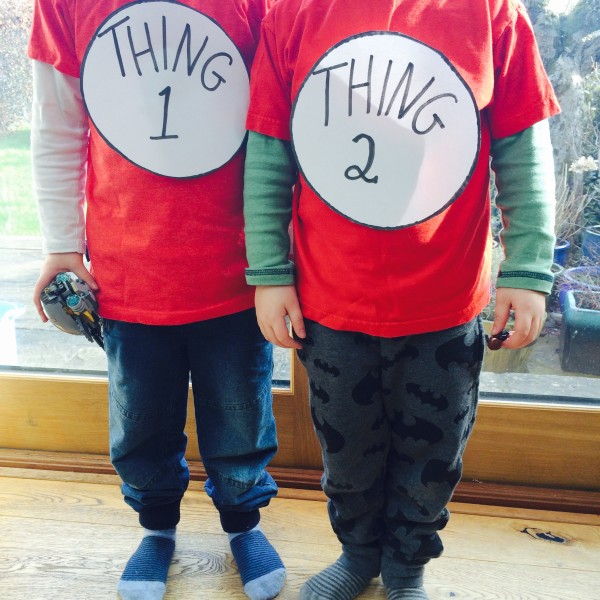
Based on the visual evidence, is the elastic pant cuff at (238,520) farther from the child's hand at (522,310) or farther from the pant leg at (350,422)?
the child's hand at (522,310)

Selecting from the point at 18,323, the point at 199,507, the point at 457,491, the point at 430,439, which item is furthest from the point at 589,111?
the point at 18,323

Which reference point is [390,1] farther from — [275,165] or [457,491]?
[457,491]

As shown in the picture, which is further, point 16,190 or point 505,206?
point 16,190

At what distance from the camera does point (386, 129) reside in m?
0.72

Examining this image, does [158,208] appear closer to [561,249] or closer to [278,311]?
[278,311]

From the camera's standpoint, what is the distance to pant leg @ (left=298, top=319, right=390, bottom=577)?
803mm

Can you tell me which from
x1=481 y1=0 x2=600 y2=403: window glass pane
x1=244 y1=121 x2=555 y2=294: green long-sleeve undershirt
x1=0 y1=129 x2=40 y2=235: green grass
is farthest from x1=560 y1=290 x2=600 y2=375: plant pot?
x1=0 y1=129 x2=40 y2=235: green grass

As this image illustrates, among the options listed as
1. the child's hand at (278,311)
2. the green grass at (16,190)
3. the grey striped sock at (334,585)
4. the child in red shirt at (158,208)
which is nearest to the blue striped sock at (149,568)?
the child in red shirt at (158,208)

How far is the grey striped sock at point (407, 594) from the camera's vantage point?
94 cm

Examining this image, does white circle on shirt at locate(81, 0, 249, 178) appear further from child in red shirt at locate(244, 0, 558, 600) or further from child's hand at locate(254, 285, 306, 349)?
child's hand at locate(254, 285, 306, 349)

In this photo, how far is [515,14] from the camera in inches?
28.0

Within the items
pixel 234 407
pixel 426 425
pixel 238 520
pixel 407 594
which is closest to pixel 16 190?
pixel 234 407

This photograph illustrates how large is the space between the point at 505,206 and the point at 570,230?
1.18 feet

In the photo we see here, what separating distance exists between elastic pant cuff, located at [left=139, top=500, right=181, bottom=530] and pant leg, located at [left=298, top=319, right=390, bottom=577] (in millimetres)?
284
